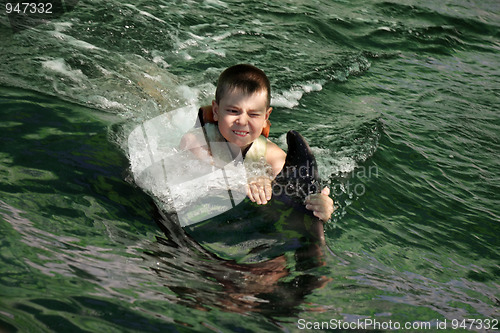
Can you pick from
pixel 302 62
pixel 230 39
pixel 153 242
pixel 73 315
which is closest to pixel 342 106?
pixel 302 62

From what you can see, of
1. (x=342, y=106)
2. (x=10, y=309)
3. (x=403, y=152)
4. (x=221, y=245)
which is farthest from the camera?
(x=342, y=106)

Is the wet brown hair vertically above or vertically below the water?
above

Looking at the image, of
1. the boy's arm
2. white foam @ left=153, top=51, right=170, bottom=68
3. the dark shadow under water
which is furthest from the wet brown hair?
white foam @ left=153, top=51, right=170, bottom=68

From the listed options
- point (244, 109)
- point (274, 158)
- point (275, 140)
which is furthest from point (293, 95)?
point (244, 109)

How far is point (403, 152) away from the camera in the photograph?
5.75 metres

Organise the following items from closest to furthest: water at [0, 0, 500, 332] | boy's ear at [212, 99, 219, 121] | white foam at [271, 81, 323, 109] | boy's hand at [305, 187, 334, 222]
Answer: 1. water at [0, 0, 500, 332]
2. boy's hand at [305, 187, 334, 222]
3. boy's ear at [212, 99, 219, 121]
4. white foam at [271, 81, 323, 109]

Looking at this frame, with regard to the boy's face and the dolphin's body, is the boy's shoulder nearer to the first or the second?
the dolphin's body

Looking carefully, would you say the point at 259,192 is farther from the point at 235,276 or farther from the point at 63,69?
the point at 63,69

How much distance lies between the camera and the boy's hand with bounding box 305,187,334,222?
4.11 metres

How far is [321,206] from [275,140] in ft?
4.95

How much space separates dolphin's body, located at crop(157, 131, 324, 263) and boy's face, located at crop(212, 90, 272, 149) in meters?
0.27

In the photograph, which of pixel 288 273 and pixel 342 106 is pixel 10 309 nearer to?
pixel 288 273

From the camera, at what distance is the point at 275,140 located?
5.52 metres

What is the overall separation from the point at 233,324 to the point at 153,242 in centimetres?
94
